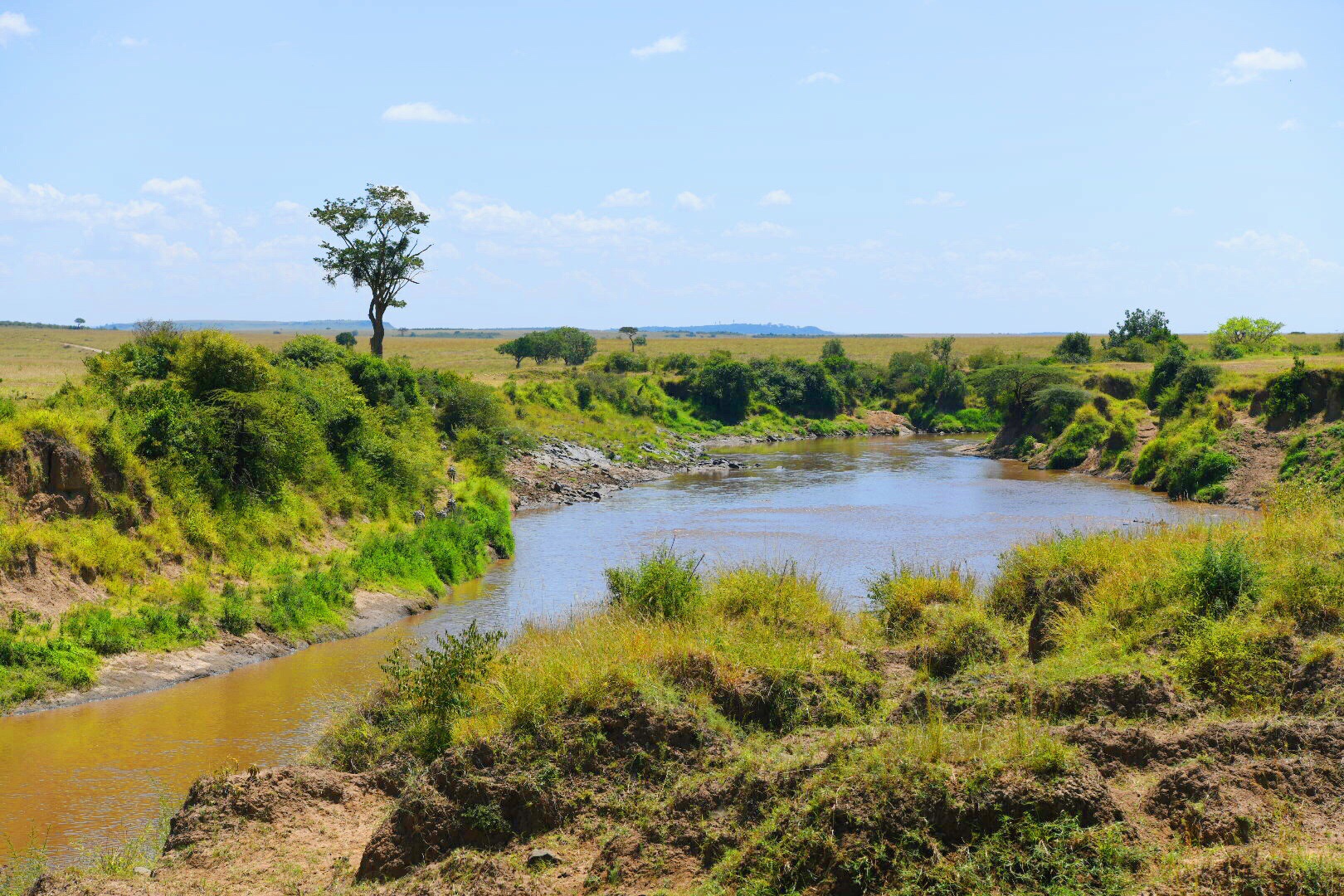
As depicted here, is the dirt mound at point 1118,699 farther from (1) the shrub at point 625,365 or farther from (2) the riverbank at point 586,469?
(1) the shrub at point 625,365

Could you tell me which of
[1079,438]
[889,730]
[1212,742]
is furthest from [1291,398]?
[889,730]

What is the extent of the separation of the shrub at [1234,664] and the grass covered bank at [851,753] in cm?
3

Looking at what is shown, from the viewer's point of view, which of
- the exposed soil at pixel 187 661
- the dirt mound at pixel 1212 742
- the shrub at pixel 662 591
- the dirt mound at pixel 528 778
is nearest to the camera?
the dirt mound at pixel 1212 742

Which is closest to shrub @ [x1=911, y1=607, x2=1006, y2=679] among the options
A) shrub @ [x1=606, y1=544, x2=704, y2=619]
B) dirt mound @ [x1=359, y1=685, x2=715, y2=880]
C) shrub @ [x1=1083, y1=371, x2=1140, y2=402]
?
shrub @ [x1=606, y1=544, x2=704, y2=619]

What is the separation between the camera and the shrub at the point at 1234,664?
916 cm

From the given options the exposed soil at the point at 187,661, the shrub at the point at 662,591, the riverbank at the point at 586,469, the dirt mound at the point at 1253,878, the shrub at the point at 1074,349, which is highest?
the shrub at the point at 1074,349

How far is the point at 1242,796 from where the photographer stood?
6852 millimetres

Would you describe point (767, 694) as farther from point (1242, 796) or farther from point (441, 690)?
point (1242, 796)

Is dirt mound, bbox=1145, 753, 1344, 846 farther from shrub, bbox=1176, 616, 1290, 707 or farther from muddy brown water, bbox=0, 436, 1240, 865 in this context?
muddy brown water, bbox=0, 436, 1240, 865

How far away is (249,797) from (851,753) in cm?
545

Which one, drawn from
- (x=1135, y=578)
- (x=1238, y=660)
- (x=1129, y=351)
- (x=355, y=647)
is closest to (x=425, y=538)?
(x=355, y=647)

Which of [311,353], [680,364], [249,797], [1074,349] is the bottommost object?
[249,797]

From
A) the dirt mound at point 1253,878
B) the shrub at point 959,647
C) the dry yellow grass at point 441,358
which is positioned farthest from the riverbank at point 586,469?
the dirt mound at point 1253,878

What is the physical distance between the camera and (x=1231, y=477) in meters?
38.9
